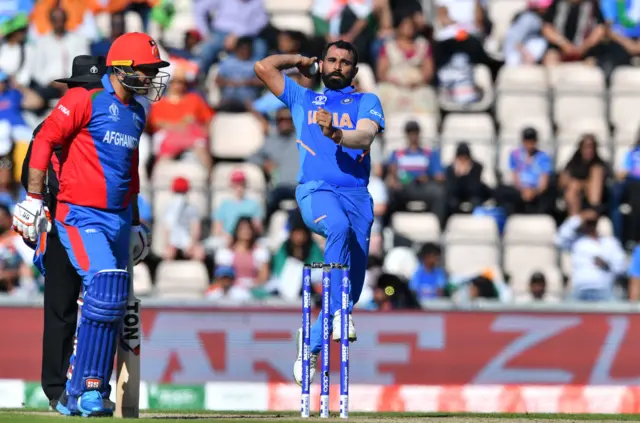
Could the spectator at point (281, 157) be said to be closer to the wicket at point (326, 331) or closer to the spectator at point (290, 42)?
the spectator at point (290, 42)

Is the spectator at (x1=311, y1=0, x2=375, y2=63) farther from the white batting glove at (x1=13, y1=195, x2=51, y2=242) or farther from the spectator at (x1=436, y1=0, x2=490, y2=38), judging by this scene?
the white batting glove at (x1=13, y1=195, x2=51, y2=242)

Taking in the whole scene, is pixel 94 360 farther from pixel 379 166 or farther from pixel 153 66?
pixel 379 166

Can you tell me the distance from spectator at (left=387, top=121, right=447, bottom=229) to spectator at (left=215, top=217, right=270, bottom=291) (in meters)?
1.66

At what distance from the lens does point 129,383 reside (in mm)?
8547

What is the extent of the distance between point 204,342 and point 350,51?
4724 mm

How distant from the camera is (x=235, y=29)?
17.7m

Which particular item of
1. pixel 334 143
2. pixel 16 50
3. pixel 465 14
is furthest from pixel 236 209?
pixel 334 143

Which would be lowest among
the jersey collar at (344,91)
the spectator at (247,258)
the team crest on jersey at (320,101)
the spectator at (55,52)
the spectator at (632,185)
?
the spectator at (247,258)

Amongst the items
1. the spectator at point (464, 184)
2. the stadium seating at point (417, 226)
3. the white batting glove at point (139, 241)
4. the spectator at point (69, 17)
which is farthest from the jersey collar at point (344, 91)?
the spectator at point (69, 17)

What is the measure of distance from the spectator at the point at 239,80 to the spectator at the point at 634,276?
15.8 feet

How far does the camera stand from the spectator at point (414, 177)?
15.8m

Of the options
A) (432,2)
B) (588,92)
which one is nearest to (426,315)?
(588,92)

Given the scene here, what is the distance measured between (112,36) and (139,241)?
355 inches

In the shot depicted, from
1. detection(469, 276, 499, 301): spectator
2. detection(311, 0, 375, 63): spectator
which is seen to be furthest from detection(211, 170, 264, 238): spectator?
detection(311, 0, 375, 63): spectator
